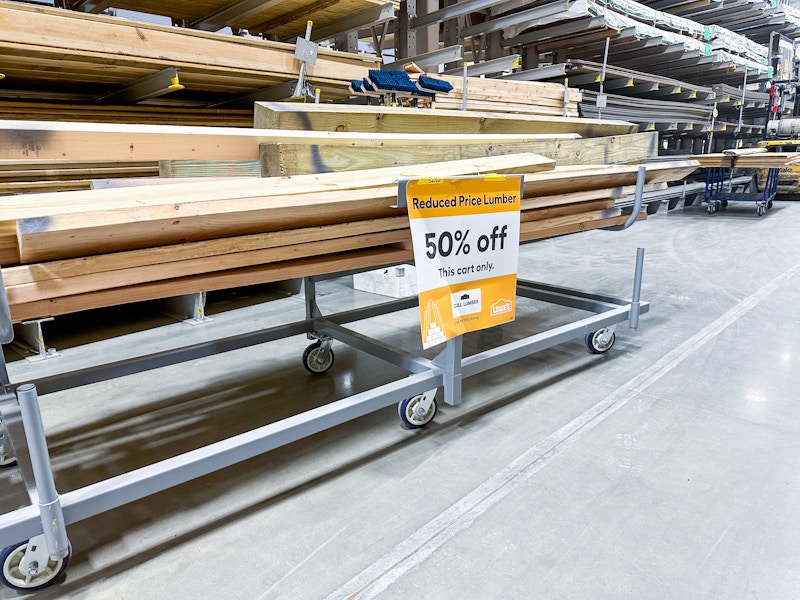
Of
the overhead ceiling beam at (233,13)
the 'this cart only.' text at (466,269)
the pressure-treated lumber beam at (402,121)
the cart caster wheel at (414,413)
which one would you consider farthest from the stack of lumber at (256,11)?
the cart caster wheel at (414,413)

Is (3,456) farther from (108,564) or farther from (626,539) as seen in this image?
(626,539)

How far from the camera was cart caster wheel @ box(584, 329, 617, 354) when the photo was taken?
3.16m

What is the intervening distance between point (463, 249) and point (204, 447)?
45.8 inches

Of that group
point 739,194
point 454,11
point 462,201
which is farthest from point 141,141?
point 739,194

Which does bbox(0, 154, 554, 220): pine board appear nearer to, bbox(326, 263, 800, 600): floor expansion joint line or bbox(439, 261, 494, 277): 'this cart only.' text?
bbox(439, 261, 494, 277): 'this cart only.' text

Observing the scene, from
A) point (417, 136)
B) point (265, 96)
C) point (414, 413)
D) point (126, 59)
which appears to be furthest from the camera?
point (265, 96)

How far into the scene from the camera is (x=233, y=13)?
3748 millimetres

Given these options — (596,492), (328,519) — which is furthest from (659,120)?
(328,519)

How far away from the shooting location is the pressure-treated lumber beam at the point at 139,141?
5.19ft

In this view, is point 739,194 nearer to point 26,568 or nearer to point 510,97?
point 510,97

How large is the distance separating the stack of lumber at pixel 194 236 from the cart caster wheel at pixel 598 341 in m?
1.34

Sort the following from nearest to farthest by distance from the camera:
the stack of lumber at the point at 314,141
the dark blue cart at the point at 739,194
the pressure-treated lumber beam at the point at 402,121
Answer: the stack of lumber at the point at 314,141
the pressure-treated lumber beam at the point at 402,121
the dark blue cart at the point at 739,194

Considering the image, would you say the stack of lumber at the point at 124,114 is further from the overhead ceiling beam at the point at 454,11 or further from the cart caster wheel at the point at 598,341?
the cart caster wheel at the point at 598,341

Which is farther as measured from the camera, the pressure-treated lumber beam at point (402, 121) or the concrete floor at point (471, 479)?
the pressure-treated lumber beam at point (402, 121)
